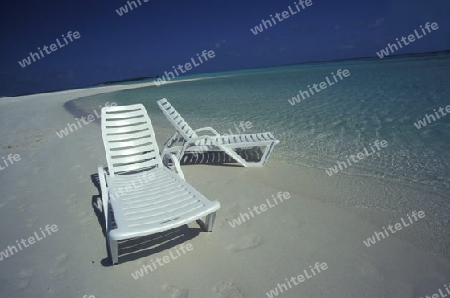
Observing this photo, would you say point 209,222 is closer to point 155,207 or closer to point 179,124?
point 155,207

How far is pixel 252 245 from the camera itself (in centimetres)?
262

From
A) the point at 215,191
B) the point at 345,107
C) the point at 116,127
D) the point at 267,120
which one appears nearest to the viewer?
the point at 215,191

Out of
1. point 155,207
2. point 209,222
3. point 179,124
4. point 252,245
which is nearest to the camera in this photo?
point 155,207

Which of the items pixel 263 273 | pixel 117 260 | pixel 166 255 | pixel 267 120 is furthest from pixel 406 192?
pixel 267 120

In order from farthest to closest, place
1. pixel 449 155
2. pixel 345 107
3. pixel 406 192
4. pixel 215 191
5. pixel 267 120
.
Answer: pixel 345 107
pixel 267 120
pixel 449 155
pixel 215 191
pixel 406 192

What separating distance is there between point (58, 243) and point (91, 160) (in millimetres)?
2585

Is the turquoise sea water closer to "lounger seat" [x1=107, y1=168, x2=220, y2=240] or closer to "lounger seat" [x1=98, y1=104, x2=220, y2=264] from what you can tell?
"lounger seat" [x1=98, y1=104, x2=220, y2=264]

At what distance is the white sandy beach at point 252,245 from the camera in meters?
2.17

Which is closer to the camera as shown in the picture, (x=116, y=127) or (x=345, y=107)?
(x=116, y=127)

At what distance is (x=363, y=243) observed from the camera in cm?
257

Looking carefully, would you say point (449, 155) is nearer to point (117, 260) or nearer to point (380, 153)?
point (380, 153)

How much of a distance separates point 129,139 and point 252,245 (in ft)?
8.34

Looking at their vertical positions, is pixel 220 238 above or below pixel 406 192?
above

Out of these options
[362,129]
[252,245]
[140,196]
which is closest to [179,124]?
[140,196]
